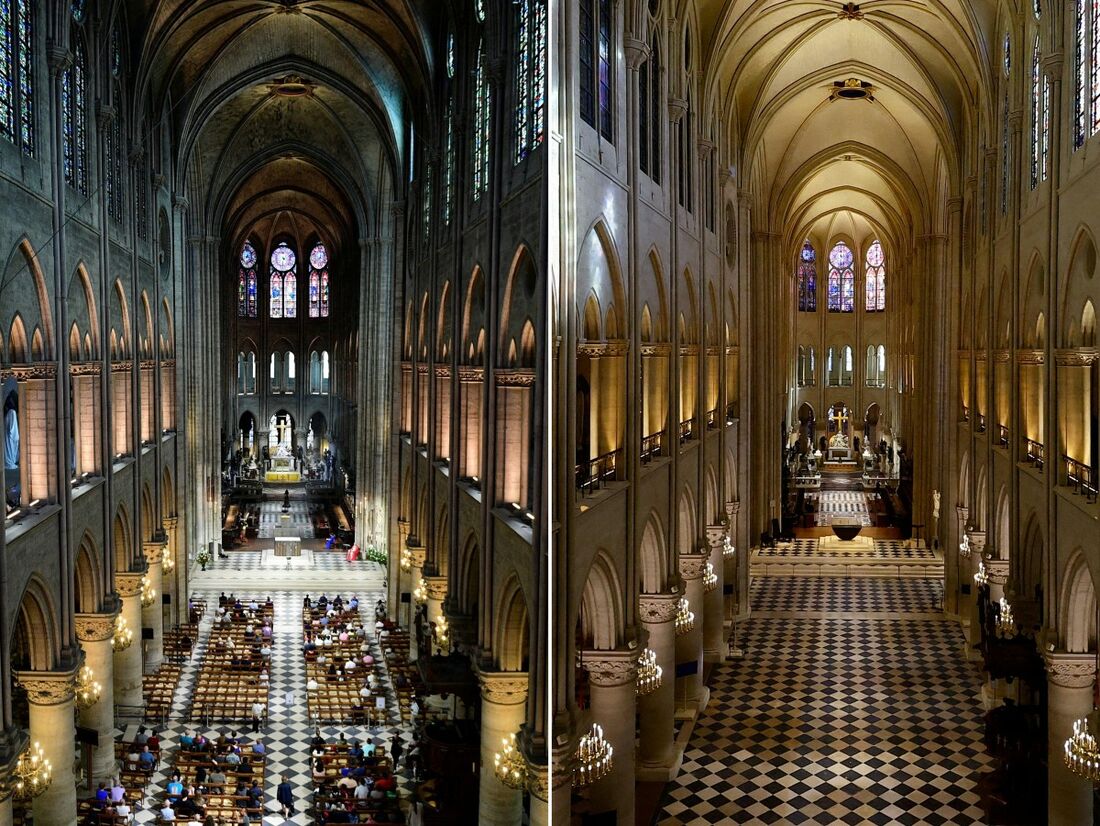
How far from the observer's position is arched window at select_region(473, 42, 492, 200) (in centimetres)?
1972

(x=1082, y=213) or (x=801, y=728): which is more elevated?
(x=1082, y=213)

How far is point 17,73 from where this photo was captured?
14.0m

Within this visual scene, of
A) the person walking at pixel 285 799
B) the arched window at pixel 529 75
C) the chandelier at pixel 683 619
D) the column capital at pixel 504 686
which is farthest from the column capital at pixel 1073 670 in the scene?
the person walking at pixel 285 799

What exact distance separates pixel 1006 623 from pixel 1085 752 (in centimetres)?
693

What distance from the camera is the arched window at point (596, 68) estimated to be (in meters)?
14.9

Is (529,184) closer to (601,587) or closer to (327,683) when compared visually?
(601,587)

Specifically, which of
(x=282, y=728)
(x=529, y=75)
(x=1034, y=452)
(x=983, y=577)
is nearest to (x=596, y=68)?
(x=529, y=75)

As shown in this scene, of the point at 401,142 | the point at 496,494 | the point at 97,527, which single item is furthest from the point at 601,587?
the point at 401,142

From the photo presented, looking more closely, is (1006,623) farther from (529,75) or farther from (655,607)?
(529,75)

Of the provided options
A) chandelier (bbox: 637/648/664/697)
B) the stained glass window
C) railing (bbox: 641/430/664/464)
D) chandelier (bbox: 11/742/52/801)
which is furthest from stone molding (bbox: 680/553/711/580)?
chandelier (bbox: 11/742/52/801)

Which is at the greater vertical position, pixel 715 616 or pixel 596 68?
pixel 596 68

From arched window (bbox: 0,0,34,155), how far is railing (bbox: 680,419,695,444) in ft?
40.9

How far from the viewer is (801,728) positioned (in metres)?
24.7

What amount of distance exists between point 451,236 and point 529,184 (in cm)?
774
